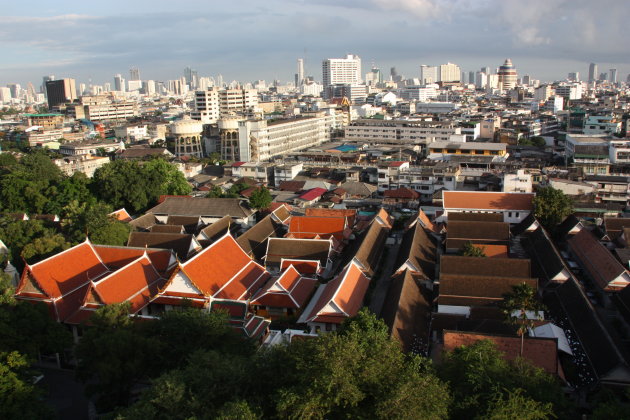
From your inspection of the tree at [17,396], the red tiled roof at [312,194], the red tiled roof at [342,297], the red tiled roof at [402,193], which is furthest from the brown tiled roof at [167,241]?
the red tiled roof at [402,193]

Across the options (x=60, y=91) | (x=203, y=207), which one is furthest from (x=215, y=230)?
(x=60, y=91)

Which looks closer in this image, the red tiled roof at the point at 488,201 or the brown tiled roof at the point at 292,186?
the red tiled roof at the point at 488,201

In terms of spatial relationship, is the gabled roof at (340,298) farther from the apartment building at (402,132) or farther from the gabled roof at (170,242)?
the apartment building at (402,132)

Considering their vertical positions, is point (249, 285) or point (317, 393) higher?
point (317, 393)

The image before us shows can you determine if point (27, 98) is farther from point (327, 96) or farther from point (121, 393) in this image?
point (121, 393)

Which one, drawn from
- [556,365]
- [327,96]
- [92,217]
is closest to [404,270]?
[556,365]

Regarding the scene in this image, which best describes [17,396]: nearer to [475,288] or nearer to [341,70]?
[475,288]
